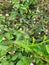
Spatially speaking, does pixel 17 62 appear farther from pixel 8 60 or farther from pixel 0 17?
pixel 0 17

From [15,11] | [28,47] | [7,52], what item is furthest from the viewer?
[15,11]

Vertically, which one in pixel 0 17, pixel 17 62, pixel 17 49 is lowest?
pixel 17 62

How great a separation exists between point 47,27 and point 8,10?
2.82ft

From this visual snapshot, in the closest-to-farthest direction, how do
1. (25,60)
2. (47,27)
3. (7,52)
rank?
(25,60), (7,52), (47,27)

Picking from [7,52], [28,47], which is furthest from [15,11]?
[28,47]

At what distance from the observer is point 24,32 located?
10.7 feet

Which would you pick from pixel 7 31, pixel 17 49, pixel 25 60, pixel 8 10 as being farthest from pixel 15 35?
pixel 8 10

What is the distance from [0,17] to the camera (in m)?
3.56

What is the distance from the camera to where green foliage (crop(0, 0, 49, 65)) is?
2.74 meters

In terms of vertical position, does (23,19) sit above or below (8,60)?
above

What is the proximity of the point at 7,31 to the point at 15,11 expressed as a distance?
2.15 feet

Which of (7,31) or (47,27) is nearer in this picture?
(7,31)

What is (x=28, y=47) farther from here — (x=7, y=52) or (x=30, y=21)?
(x=30, y=21)

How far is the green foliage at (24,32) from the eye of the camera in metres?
2.74
